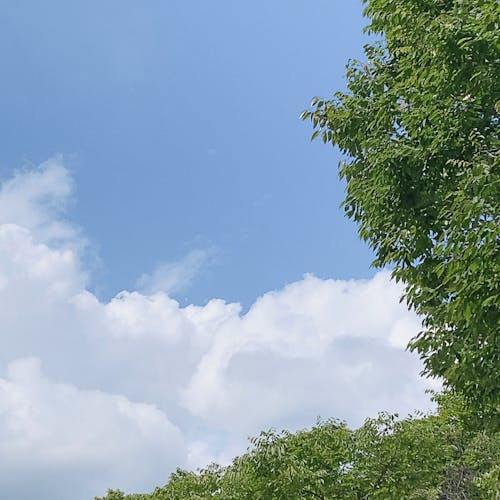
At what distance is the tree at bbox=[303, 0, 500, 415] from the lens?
8.75 metres

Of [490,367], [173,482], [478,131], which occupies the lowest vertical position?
[490,367]

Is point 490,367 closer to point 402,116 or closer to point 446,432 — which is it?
point 402,116

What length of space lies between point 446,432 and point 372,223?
2087 centimetres

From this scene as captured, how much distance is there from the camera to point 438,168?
1038 cm

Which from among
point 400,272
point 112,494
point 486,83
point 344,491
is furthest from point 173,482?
point 486,83

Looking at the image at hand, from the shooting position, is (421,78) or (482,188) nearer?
(482,188)

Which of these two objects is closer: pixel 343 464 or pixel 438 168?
pixel 438 168

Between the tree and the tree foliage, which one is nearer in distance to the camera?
the tree

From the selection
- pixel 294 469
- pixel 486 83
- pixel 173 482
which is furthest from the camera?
pixel 173 482

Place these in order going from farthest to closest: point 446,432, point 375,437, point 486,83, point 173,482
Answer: point 173,482, point 446,432, point 375,437, point 486,83

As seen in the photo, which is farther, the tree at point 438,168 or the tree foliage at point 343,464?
the tree foliage at point 343,464

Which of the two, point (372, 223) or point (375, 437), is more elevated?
point (375, 437)

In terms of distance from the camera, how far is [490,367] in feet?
31.8

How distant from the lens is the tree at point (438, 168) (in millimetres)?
8750
